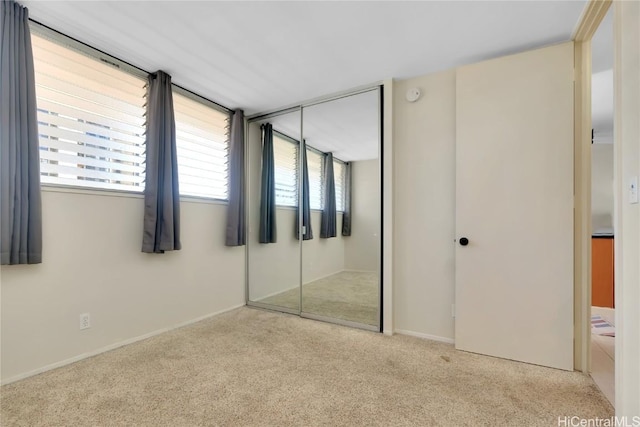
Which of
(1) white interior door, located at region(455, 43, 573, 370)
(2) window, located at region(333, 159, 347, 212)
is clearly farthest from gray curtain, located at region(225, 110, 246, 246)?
(1) white interior door, located at region(455, 43, 573, 370)

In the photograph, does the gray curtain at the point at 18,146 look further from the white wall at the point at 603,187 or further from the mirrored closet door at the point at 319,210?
the white wall at the point at 603,187

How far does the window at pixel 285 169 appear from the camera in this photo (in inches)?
140

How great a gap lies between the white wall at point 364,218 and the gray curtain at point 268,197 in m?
1.02

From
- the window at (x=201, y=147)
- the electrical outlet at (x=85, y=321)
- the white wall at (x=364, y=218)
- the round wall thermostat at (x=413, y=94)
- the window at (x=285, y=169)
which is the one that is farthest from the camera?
the window at (x=285, y=169)

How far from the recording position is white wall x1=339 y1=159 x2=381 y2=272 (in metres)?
2.88

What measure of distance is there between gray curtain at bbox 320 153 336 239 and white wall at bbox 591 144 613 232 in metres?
3.80

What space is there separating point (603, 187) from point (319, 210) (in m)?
4.12

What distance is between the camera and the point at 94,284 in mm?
2287

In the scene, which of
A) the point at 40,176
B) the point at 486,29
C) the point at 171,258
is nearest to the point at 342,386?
the point at 171,258

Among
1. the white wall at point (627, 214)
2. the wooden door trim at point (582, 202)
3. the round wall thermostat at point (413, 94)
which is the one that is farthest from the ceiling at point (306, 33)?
the white wall at point (627, 214)

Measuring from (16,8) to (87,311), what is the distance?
2.06 metres

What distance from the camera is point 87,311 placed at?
7.38 ft

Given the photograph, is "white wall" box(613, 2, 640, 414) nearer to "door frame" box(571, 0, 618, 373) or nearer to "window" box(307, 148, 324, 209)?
"door frame" box(571, 0, 618, 373)

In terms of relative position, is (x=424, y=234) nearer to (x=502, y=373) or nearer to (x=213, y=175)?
(x=502, y=373)
